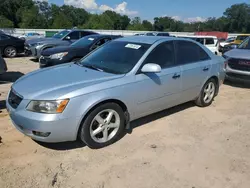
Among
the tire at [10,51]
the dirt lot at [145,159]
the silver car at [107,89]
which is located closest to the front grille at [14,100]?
the silver car at [107,89]

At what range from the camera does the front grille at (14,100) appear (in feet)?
11.9

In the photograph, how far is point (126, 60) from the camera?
4402mm

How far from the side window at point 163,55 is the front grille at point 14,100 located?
6.52 ft

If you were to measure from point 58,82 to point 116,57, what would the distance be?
3.96ft

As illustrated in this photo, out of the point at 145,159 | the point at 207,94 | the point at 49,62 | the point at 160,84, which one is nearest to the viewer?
the point at 145,159

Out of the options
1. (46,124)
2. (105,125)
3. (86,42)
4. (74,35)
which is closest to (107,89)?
(105,125)

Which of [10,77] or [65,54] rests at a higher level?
[65,54]

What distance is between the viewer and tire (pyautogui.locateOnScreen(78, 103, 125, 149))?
3670mm

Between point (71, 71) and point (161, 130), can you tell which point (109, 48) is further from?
point (161, 130)

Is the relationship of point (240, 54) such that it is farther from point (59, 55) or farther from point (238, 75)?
point (59, 55)

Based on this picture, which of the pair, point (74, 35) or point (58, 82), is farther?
point (74, 35)

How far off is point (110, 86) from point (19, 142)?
162cm

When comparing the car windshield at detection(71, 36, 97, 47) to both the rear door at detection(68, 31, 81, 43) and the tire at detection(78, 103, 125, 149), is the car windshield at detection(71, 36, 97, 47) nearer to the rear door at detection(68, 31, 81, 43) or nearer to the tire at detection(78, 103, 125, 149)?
the rear door at detection(68, 31, 81, 43)

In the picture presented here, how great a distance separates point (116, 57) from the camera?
15.0 ft
